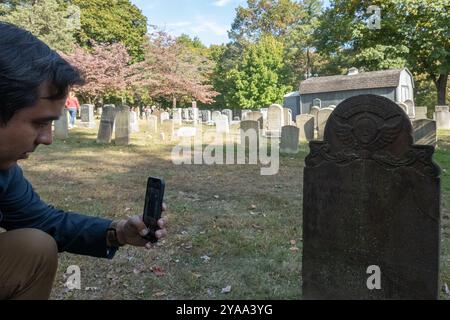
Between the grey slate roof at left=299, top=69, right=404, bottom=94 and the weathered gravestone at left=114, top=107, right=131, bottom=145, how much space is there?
22702 mm

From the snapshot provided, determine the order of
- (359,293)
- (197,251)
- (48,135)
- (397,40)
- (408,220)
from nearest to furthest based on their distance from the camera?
1. (48,135)
2. (408,220)
3. (359,293)
4. (197,251)
5. (397,40)

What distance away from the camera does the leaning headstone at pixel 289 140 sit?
12.4 m

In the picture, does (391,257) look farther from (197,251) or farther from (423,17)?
(423,17)

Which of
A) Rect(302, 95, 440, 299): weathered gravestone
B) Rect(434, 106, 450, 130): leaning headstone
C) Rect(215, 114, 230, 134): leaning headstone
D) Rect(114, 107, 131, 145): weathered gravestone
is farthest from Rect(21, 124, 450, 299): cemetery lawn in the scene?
Rect(434, 106, 450, 130): leaning headstone

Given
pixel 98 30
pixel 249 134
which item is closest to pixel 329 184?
pixel 249 134

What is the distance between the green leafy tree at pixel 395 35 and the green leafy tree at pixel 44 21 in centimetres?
2068

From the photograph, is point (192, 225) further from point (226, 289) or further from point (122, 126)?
point (122, 126)

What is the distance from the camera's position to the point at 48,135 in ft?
5.77

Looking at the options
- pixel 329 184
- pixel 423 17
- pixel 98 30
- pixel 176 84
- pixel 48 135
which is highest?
pixel 98 30

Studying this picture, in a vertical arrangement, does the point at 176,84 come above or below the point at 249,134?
above

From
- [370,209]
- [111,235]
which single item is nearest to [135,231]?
[111,235]

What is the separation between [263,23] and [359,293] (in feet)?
185

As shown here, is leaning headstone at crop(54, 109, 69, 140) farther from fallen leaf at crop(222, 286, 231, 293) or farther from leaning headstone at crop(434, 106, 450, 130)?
leaning headstone at crop(434, 106, 450, 130)

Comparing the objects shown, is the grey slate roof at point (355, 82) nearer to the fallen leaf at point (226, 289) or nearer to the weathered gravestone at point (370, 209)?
the weathered gravestone at point (370, 209)
